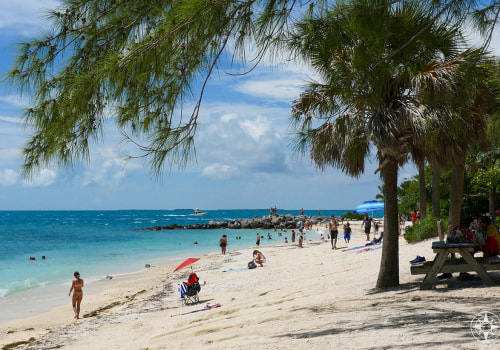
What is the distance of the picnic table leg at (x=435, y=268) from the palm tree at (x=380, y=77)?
1.03 m

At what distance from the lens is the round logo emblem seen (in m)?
4.72

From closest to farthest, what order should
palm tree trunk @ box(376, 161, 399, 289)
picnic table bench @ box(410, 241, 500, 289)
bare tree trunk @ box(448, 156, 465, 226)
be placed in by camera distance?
picnic table bench @ box(410, 241, 500, 289) < palm tree trunk @ box(376, 161, 399, 289) < bare tree trunk @ box(448, 156, 465, 226)

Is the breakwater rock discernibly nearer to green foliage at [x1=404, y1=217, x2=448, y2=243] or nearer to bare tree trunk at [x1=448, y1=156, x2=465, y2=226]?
green foliage at [x1=404, y1=217, x2=448, y2=243]

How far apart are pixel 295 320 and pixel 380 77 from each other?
3673mm

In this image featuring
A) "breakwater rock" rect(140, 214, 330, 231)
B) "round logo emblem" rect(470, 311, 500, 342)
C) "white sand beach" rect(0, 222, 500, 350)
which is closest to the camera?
"round logo emblem" rect(470, 311, 500, 342)

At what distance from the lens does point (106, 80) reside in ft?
14.4

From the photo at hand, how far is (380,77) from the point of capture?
530 centimetres

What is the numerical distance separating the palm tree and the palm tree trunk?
18 mm

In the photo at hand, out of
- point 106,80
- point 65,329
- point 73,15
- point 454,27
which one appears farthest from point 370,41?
point 65,329

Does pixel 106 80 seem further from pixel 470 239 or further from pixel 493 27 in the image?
pixel 470 239

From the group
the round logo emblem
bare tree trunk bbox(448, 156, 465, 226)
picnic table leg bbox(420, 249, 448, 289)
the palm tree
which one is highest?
the palm tree

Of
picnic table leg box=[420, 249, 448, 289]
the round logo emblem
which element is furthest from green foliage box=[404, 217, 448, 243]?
the round logo emblem

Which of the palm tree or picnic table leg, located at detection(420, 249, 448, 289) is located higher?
the palm tree

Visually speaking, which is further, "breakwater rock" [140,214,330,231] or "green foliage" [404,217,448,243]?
"breakwater rock" [140,214,330,231]
